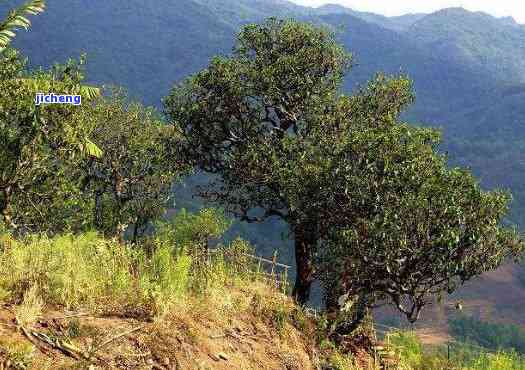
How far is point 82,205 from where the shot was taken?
103 feet

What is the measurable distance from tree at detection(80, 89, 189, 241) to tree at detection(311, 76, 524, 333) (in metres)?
22.4

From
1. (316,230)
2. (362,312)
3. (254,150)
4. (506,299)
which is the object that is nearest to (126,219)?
(254,150)

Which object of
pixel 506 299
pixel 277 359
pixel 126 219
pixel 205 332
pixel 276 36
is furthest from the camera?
pixel 506 299

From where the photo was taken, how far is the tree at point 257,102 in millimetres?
24000

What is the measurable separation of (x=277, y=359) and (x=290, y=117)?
616 inches

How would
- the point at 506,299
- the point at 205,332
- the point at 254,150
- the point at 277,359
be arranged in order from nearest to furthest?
the point at 205,332 < the point at 277,359 < the point at 254,150 < the point at 506,299

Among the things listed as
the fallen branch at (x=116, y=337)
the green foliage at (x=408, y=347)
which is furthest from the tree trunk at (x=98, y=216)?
the fallen branch at (x=116, y=337)

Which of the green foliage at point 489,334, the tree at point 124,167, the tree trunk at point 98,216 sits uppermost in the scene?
the tree at point 124,167

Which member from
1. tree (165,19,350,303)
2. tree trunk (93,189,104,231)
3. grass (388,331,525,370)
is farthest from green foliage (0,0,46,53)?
tree trunk (93,189,104,231)

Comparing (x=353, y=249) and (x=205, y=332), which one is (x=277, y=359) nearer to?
(x=205, y=332)

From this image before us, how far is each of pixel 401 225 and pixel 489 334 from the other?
124 meters

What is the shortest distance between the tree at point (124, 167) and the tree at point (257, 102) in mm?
11016

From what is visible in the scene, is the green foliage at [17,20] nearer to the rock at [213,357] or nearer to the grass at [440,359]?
the rock at [213,357]

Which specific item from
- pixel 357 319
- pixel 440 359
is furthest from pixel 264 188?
pixel 440 359
